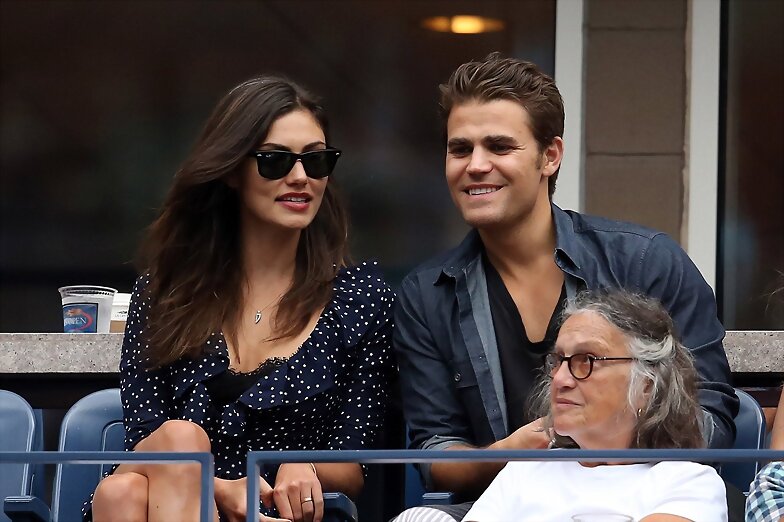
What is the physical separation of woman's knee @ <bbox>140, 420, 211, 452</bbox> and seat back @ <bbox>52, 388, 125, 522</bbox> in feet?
1.60

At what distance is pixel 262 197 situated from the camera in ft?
11.6

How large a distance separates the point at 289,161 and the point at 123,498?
3.03ft

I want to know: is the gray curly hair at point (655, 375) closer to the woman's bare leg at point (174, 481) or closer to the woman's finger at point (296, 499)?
the woman's finger at point (296, 499)

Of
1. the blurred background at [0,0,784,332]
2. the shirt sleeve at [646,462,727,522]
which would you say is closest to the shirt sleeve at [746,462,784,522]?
the shirt sleeve at [646,462,727,522]

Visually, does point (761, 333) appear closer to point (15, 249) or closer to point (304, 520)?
point (304, 520)

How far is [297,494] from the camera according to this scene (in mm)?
3072

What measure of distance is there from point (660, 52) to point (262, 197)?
Result: 2032 millimetres

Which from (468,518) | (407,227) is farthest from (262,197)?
(407,227)

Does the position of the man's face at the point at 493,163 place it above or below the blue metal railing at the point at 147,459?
above

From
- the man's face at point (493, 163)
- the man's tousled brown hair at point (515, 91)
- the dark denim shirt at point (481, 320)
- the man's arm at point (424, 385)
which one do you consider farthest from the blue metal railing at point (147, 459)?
the man's tousled brown hair at point (515, 91)

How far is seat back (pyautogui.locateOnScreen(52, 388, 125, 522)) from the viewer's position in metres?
3.51

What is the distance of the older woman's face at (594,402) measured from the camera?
2887mm

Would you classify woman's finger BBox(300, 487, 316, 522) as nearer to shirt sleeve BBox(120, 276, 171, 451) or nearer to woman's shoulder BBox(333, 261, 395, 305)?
shirt sleeve BBox(120, 276, 171, 451)

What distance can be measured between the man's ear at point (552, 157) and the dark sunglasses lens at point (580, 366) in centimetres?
76
